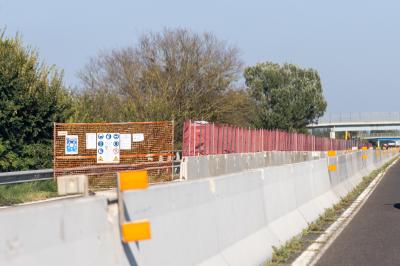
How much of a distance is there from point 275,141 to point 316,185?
78.3 feet

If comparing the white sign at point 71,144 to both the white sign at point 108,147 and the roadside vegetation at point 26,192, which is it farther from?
the roadside vegetation at point 26,192

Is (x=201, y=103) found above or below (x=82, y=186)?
above

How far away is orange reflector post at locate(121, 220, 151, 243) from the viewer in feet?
16.4

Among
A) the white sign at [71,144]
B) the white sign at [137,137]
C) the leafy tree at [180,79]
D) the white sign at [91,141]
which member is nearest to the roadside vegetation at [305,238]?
the white sign at [137,137]

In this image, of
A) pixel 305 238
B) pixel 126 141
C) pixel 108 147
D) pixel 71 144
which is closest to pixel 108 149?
pixel 108 147

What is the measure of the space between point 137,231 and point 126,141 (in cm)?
2314

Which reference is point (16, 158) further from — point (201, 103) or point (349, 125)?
point (349, 125)

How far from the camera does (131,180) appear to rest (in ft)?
16.6

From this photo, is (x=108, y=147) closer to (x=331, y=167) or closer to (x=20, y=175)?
(x=20, y=175)

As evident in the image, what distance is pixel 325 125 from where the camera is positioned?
340ft

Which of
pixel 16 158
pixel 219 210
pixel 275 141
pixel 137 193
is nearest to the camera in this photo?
pixel 137 193

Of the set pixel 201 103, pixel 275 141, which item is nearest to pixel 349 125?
pixel 201 103

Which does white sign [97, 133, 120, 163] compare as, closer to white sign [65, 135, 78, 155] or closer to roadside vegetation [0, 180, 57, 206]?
white sign [65, 135, 78, 155]

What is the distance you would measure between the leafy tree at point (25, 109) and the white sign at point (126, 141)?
3420 mm
